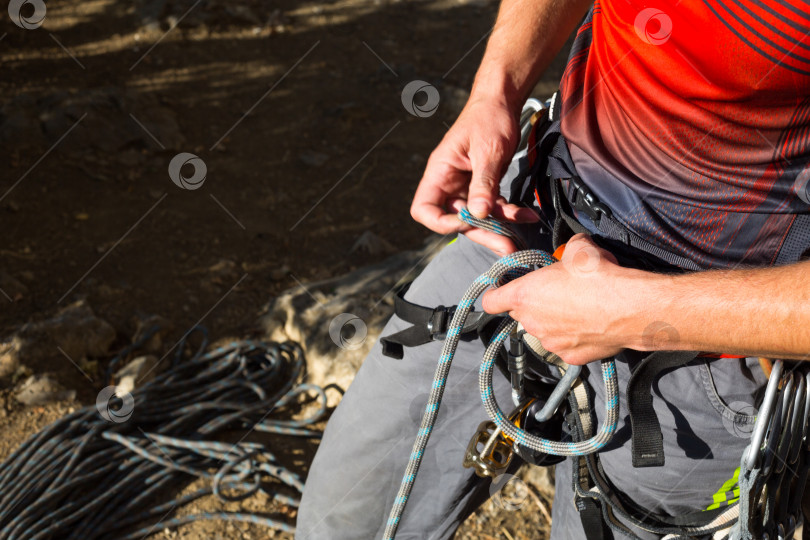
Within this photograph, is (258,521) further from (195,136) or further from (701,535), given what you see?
(195,136)

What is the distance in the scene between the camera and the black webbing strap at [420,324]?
141 centimetres

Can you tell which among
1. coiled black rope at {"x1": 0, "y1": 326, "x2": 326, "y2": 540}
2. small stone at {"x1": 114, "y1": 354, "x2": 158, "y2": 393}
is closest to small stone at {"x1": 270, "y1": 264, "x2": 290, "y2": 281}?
coiled black rope at {"x1": 0, "y1": 326, "x2": 326, "y2": 540}

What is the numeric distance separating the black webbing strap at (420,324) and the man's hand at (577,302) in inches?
8.5

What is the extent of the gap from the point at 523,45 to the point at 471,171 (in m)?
0.33

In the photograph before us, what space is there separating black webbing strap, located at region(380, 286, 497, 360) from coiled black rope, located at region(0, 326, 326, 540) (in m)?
1.26

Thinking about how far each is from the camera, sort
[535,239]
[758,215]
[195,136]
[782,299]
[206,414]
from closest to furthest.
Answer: [782,299] → [758,215] → [535,239] → [206,414] → [195,136]

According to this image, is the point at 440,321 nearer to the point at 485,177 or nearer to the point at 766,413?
the point at 485,177

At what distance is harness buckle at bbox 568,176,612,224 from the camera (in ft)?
4.12

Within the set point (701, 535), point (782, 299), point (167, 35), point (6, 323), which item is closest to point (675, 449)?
point (701, 535)

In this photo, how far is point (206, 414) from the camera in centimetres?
292

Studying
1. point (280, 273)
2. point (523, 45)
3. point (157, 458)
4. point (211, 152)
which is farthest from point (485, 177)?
point (211, 152)

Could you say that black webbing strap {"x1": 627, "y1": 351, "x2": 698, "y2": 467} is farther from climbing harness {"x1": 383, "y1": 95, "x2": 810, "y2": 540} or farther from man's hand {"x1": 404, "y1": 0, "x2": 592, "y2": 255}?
man's hand {"x1": 404, "y1": 0, "x2": 592, "y2": 255}

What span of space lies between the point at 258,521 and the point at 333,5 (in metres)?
5.01

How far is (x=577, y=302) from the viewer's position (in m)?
1.08
